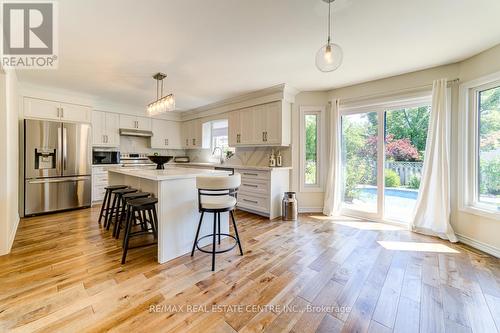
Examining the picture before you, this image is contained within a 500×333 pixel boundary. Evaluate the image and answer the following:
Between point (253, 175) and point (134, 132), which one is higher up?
point (134, 132)

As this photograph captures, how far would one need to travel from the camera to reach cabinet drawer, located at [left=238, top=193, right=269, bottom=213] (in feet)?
13.2

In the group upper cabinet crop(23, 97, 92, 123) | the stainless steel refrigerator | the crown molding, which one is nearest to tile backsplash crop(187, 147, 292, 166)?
the crown molding

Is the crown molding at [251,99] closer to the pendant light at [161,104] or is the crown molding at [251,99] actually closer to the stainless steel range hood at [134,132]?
the stainless steel range hood at [134,132]

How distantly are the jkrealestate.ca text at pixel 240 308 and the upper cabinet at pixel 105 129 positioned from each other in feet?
15.2

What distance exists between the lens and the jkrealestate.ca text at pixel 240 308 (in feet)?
5.27

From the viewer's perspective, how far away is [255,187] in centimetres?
421

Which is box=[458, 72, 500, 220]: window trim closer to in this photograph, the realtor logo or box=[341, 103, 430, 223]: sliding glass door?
box=[341, 103, 430, 223]: sliding glass door

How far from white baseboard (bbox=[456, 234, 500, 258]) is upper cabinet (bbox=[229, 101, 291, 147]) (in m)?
2.89

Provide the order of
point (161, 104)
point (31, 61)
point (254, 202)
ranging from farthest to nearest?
point (254, 202) < point (161, 104) < point (31, 61)

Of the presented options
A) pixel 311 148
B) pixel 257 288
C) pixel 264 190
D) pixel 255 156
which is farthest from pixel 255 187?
pixel 257 288

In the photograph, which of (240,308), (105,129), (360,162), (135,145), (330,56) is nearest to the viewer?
(240,308)

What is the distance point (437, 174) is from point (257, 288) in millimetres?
3022

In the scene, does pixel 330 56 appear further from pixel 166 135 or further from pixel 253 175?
pixel 166 135

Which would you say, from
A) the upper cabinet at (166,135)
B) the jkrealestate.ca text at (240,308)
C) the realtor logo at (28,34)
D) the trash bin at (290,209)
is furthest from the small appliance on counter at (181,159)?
the jkrealestate.ca text at (240,308)
